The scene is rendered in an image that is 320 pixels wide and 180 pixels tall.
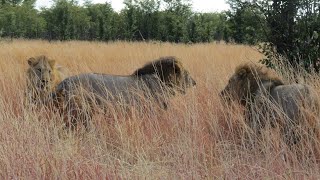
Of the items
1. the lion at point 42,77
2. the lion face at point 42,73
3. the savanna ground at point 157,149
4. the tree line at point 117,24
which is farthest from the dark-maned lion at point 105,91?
the tree line at point 117,24

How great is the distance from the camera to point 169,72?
18.9 ft

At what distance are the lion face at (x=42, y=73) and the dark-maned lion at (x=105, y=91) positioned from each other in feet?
2.61

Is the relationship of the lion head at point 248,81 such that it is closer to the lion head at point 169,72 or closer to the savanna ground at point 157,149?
the savanna ground at point 157,149

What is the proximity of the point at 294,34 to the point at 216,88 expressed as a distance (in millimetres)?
1472

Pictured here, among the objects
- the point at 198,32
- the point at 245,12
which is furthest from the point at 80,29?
the point at 245,12

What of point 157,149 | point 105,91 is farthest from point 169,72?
point 157,149

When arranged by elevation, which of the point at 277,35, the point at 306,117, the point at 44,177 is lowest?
the point at 44,177

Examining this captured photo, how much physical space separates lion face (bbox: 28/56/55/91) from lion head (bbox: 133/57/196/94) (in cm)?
122

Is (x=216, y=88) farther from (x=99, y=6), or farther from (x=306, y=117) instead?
(x=99, y=6)

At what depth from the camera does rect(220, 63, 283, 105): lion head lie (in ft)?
15.4

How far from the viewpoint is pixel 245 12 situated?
6.77 meters

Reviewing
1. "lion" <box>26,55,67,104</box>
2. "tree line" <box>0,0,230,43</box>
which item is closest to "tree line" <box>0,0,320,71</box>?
"tree line" <box>0,0,230,43</box>

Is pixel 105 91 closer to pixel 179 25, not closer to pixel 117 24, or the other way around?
pixel 179 25

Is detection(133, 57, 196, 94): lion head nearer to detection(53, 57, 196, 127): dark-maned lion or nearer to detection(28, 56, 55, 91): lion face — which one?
detection(53, 57, 196, 127): dark-maned lion
